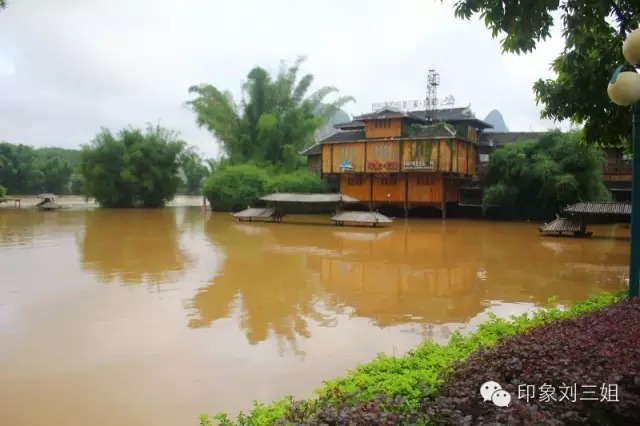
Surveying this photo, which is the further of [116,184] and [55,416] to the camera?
[116,184]

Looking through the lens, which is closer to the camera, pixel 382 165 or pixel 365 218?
pixel 365 218

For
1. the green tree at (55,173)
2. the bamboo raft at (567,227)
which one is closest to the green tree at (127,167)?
the green tree at (55,173)

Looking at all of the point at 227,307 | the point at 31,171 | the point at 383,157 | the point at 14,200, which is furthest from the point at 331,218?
the point at 31,171

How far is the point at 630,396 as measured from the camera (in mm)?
2629

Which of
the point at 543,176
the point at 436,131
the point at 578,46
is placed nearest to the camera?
the point at 578,46

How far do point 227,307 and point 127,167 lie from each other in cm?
3322

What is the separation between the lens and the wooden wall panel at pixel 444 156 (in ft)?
92.5

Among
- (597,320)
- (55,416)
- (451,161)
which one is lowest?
(55,416)

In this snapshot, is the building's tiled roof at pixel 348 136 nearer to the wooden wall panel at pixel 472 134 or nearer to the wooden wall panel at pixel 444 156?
the wooden wall panel at pixel 444 156

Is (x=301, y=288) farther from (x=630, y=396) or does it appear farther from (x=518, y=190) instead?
(x=518, y=190)

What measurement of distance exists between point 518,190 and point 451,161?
387 cm

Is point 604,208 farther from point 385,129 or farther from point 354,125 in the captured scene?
point 354,125

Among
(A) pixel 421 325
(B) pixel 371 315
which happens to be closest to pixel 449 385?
(A) pixel 421 325

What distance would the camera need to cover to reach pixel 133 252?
647 inches
